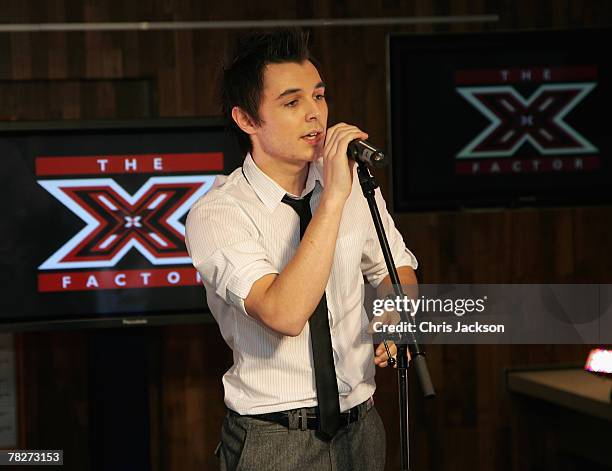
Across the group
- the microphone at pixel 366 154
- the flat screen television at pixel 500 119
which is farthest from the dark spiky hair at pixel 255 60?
the flat screen television at pixel 500 119

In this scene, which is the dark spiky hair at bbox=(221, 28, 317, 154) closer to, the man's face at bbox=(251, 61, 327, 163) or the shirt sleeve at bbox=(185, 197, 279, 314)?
the man's face at bbox=(251, 61, 327, 163)

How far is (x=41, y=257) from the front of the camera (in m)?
3.50

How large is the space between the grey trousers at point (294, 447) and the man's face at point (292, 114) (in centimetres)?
53

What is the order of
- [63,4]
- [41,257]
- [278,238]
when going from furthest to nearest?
1. [63,4]
2. [41,257]
3. [278,238]

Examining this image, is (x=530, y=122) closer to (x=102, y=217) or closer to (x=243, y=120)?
(x=102, y=217)

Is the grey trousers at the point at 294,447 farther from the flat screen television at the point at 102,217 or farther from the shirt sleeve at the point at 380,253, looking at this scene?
the flat screen television at the point at 102,217

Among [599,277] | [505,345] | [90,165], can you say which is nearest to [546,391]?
[505,345]

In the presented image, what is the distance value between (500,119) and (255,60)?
2315 millimetres

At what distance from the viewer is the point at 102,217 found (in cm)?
355

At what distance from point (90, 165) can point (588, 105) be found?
2128mm

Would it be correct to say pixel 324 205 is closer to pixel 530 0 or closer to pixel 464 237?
pixel 464 237

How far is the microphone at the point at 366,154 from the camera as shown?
1.61 meters

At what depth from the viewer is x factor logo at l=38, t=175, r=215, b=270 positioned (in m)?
3.52

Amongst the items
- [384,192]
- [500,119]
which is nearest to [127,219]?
[384,192]
